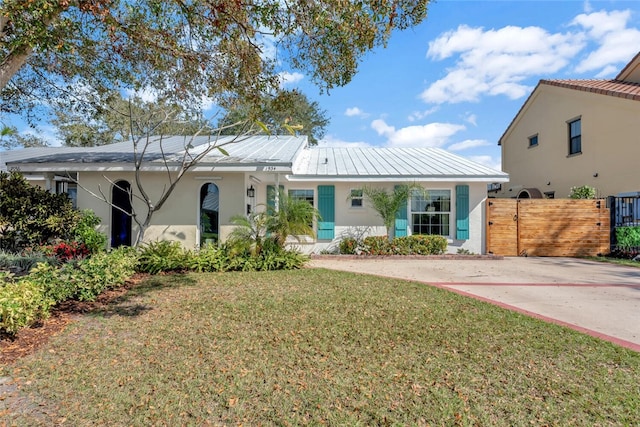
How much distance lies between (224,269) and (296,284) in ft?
8.17

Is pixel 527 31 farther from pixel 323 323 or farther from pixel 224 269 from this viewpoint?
pixel 224 269

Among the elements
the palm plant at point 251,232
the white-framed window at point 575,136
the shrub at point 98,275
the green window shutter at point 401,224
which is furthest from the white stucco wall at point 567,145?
the shrub at point 98,275

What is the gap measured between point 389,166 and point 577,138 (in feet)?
30.2

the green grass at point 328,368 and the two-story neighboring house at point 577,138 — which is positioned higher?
the two-story neighboring house at point 577,138

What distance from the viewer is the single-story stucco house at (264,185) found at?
953 cm

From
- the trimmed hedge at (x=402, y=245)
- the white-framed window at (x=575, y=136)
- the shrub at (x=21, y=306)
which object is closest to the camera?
the shrub at (x=21, y=306)

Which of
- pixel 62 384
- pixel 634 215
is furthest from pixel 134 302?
pixel 634 215

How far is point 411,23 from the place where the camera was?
19.2 ft

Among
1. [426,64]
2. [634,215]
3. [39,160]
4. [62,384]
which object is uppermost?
[426,64]

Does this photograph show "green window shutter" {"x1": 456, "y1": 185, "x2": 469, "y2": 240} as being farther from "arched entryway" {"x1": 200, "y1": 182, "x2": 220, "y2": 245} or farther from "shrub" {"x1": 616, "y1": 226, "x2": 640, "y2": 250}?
"arched entryway" {"x1": 200, "y1": 182, "x2": 220, "y2": 245}

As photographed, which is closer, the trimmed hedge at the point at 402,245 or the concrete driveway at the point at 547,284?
the concrete driveway at the point at 547,284

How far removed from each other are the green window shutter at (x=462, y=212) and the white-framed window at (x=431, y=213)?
15.8 inches

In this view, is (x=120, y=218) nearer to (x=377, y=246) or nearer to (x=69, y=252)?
(x=69, y=252)

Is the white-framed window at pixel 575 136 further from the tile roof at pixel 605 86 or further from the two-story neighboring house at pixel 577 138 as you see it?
the tile roof at pixel 605 86
